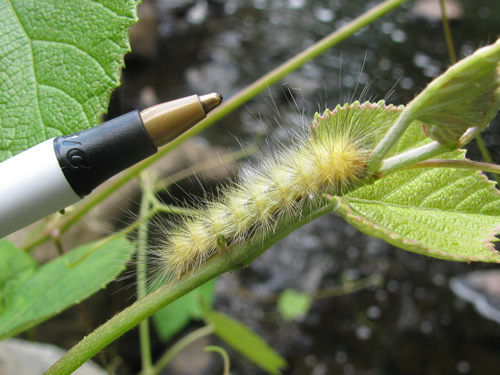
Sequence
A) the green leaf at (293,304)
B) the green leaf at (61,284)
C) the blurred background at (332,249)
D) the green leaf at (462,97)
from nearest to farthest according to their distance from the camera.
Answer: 1. the green leaf at (462,97)
2. the green leaf at (61,284)
3. the green leaf at (293,304)
4. the blurred background at (332,249)

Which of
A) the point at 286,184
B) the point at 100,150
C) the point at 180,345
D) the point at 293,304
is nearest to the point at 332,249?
the point at 293,304

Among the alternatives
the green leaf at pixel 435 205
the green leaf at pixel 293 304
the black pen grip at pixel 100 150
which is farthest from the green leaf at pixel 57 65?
the green leaf at pixel 293 304

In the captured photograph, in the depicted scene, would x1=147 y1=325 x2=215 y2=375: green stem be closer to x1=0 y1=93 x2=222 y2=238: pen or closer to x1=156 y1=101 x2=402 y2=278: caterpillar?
x1=156 y1=101 x2=402 y2=278: caterpillar

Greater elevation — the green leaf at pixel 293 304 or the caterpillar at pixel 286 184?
the caterpillar at pixel 286 184

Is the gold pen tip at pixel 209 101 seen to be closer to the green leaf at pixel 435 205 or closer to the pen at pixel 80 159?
the pen at pixel 80 159

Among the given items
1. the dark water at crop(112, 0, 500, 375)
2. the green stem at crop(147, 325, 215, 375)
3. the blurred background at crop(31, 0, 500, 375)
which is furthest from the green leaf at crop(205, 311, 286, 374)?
the dark water at crop(112, 0, 500, 375)

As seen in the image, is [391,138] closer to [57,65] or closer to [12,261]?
[57,65]

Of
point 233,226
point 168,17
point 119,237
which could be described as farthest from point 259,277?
point 168,17
